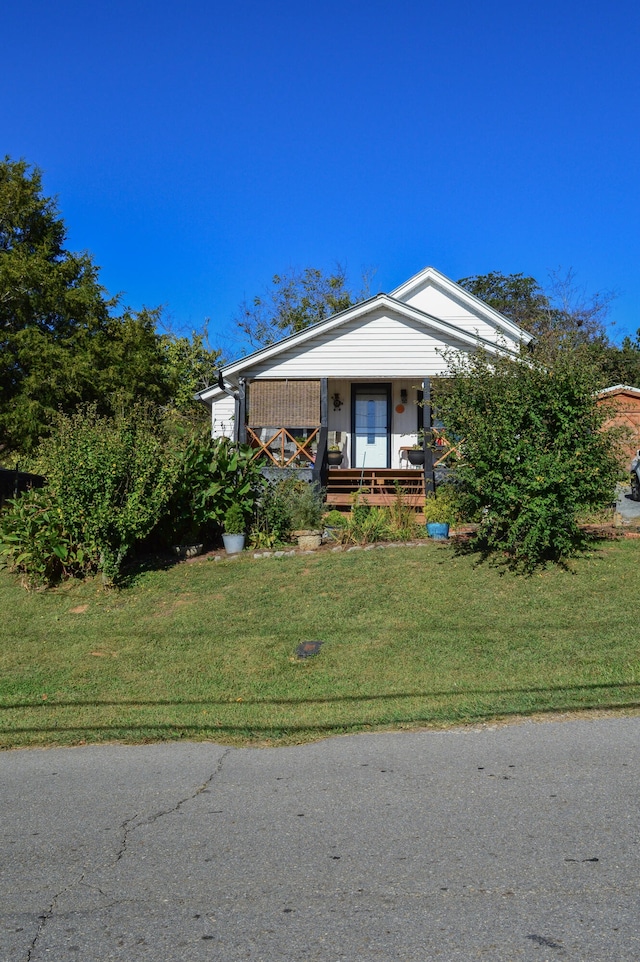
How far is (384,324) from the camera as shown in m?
16.9

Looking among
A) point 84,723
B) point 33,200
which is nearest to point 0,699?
point 84,723

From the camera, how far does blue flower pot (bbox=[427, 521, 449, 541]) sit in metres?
12.4

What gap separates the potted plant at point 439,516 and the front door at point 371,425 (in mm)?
4919

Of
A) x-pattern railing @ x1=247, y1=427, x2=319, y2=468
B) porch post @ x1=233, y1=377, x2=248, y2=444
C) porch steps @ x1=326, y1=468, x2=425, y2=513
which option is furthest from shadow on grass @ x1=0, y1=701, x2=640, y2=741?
porch post @ x1=233, y1=377, x2=248, y2=444

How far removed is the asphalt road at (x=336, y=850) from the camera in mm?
3020

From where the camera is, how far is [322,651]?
25.9 ft

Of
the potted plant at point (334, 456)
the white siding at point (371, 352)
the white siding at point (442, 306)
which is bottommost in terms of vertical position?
A: the potted plant at point (334, 456)

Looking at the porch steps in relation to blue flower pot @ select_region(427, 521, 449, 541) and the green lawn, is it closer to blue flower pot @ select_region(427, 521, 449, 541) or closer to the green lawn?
blue flower pot @ select_region(427, 521, 449, 541)

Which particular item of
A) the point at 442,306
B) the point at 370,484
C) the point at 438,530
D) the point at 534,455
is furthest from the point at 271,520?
the point at 442,306

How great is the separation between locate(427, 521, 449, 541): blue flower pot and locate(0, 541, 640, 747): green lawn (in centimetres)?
91

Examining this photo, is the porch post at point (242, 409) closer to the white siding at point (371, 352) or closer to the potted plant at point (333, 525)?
the white siding at point (371, 352)

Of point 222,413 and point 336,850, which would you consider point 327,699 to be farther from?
point 222,413

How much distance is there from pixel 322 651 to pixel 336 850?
4114 mm

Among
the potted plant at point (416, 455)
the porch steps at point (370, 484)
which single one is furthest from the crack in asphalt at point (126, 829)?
the potted plant at point (416, 455)
